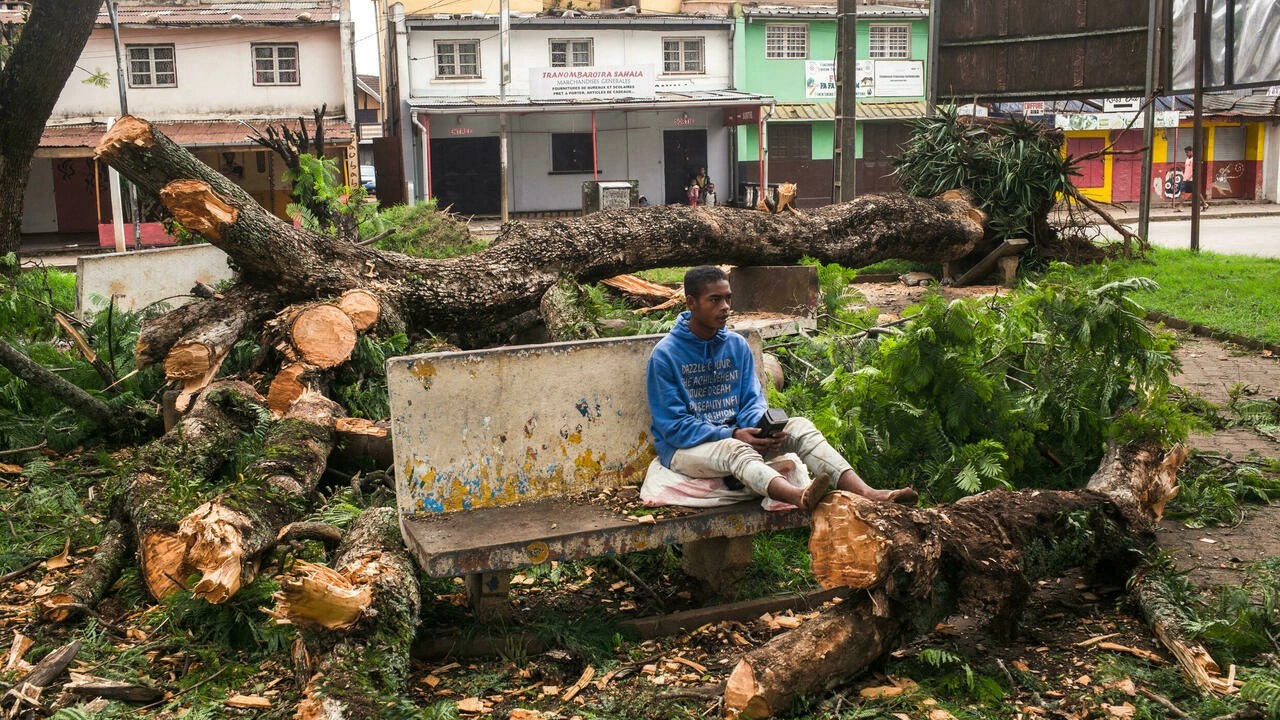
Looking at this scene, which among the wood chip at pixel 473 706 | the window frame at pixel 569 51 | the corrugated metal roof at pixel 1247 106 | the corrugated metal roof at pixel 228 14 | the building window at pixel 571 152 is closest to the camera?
the wood chip at pixel 473 706

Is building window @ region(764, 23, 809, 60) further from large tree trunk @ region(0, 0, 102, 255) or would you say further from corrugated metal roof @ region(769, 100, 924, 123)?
large tree trunk @ region(0, 0, 102, 255)

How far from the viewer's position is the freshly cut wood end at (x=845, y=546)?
3926 mm

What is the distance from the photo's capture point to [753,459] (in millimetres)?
4570

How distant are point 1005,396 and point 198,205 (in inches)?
203

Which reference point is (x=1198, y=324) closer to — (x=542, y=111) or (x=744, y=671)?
(x=744, y=671)

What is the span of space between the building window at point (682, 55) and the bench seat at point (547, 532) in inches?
1144

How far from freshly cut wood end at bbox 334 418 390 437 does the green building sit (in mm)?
27167

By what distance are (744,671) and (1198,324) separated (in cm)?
798

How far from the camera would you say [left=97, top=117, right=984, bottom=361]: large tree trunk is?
7.36 m

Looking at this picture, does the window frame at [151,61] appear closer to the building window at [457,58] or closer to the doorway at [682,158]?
the building window at [457,58]

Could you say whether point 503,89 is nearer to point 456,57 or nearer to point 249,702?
point 456,57

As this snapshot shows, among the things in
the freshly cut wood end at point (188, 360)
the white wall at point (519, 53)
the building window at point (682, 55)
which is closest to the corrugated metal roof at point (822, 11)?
the building window at point (682, 55)

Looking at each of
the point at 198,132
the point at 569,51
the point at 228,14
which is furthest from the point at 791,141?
the point at 198,132

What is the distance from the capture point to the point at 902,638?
4125 mm
